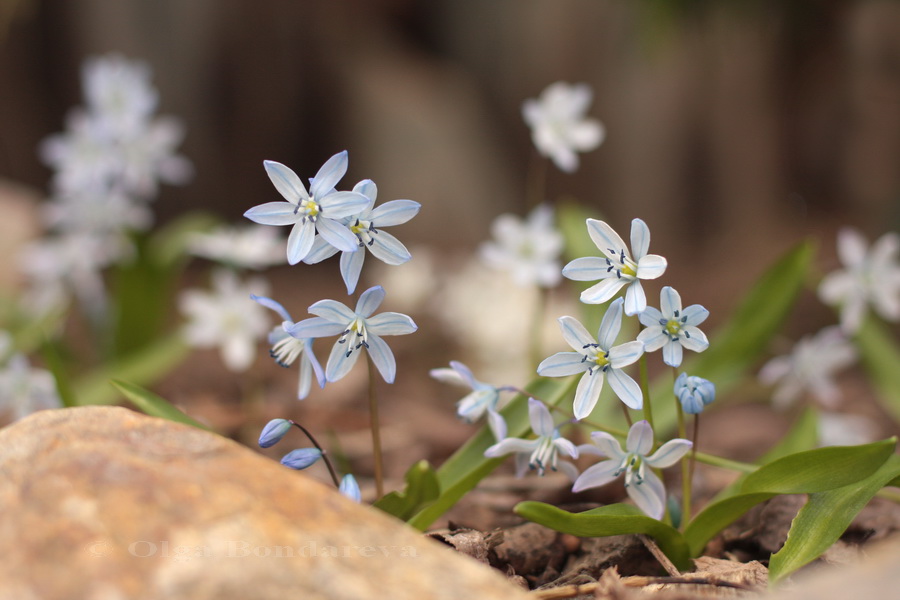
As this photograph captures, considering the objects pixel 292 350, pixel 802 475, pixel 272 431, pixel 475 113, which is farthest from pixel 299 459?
pixel 475 113

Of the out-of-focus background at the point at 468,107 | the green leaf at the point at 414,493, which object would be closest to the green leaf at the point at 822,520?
the green leaf at the point at 414,493

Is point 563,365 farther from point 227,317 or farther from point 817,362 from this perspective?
point 227,317

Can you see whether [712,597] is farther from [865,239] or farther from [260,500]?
[865,239]

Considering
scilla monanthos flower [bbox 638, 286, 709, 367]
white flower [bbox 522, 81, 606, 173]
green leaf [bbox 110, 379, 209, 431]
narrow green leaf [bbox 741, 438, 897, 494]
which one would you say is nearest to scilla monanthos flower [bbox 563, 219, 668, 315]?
scilla monanthos flower [bbox 638, 286, 709, 367]

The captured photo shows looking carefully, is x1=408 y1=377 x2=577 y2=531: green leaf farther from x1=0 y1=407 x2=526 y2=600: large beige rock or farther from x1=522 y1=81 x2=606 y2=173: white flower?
x1=522 y1=81 x2=606 y2=173: white flower

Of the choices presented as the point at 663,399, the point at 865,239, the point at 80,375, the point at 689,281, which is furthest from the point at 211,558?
the point at 689,281

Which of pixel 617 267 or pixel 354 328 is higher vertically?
pixel 617 267
